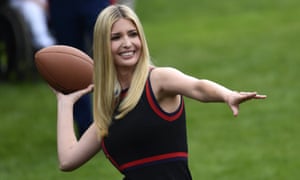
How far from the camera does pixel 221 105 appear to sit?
29.9 ft

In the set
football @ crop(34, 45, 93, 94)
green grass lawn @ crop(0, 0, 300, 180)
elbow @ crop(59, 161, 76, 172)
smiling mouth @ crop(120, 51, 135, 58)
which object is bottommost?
green grass lawn @ crop(0, 0, 300, 180)

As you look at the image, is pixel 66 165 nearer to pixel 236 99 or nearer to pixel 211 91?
pixel 211 91

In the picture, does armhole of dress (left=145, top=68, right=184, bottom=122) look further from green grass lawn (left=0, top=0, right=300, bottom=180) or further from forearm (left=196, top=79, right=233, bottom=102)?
green grass lawn (left=0, top=0, right=300, bottom=180)

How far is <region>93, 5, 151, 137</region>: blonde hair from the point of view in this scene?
406cm

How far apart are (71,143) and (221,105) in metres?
4.83

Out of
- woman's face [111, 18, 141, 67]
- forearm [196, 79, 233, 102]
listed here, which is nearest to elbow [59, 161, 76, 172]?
woman's face [111, 18, 141, 67]

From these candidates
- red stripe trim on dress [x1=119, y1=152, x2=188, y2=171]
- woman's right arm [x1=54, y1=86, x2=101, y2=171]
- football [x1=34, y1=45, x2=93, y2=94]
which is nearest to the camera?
red stripe trim on dress [x1=119, y1=152, x2=188, y2=171]

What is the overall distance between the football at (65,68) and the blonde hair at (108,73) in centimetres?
58

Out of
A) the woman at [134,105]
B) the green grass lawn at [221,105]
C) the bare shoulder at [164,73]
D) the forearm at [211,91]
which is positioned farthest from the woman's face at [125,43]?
the green grass lawn at [221,105]

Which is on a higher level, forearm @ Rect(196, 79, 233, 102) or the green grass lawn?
forearm @ Rect(196, 79, 233, 102)

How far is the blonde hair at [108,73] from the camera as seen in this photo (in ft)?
13.3

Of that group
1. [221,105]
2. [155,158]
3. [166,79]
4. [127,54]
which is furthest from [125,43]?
[221,105]

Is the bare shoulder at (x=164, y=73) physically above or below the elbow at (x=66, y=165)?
above

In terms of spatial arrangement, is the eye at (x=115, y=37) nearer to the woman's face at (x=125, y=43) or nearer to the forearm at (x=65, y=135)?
the woman's face at (x=125, y=43)
